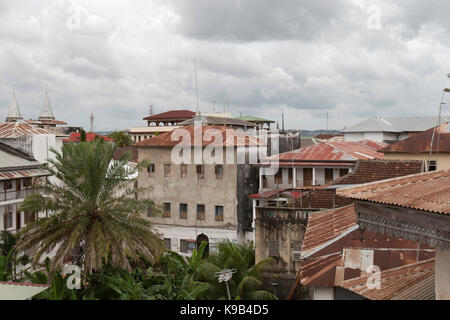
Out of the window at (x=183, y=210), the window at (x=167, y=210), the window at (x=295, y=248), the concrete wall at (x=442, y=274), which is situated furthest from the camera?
the window at (x=167, y=210)

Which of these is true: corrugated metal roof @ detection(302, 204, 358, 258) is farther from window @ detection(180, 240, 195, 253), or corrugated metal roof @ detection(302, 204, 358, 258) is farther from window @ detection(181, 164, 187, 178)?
window @ detection(181, 164, 187, 178)

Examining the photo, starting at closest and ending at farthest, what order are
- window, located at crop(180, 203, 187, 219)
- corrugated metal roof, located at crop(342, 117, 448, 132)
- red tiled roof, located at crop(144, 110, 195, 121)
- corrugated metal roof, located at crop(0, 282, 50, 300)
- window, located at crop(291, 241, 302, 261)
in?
corrugated metal roof, located at crop(0, 282, 50, 300) < window, located at crop(291, 241, 302, 261) < window, located at crop(180, 203, 187, 219) < corrugated metal roof, located at crop(342, 117, 448, 132) < red tiled roof, located at crop(144, 110, 195, 121)

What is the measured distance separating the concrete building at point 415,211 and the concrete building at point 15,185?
2499 centimetres

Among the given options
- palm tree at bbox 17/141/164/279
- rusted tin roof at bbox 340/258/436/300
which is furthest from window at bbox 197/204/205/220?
rusted tin roof at bbox 340/258/436/300

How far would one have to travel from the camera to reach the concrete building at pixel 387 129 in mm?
54938

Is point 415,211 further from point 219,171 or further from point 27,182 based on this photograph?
point 219,171

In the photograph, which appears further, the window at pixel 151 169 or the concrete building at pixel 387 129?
the concrete building at pixel 387 129

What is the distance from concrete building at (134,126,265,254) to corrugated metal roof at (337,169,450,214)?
93.3 ft

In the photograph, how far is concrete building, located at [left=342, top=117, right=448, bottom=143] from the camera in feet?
180

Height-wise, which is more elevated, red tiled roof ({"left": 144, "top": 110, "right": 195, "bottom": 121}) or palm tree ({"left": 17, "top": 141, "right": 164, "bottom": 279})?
red tiled roof ({"left": 144, "top": 110, "right": 195, "bottom": 121})

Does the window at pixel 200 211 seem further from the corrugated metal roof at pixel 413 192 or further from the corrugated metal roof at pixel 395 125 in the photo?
the corrugated metal roof at pixel 413 192

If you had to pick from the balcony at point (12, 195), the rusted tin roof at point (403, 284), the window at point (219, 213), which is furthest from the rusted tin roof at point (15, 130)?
the rusted tin roof at point (403, 284)
